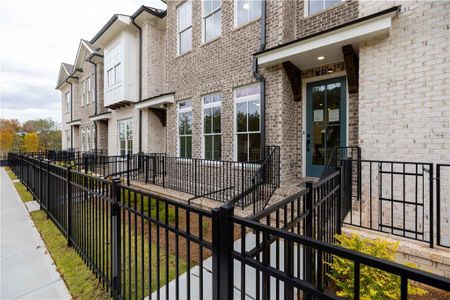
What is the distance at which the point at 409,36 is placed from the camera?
4.59 meters

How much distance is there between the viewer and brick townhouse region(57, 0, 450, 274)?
446 cm

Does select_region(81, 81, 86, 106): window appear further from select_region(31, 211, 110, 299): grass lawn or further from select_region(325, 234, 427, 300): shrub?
select_region(325, 234, 427, 300): shrub

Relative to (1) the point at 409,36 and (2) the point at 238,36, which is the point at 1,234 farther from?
(1) the point at 409,36

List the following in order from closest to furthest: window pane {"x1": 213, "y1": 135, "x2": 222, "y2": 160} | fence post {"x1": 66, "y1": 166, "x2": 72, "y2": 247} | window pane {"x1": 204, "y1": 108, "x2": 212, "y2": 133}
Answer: fence post {"x1": 66, "y1": 166, "x2": 72, "y2": 247}, window pane {"x1": 213, "y1": 135, "x2": 222, "y2": 160}, window pane {"x1": 204, "y1": 108, "x2": 212, "y2": 133}

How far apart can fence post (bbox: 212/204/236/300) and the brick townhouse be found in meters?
4.34

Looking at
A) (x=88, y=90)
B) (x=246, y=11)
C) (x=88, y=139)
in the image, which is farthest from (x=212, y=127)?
(x=88, y=90)

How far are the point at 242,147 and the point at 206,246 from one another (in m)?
5.78

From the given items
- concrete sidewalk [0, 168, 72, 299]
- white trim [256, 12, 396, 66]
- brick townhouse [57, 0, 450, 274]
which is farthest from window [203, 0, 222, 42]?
Answer: concrete sidewalk [0, 168, 72, 299]

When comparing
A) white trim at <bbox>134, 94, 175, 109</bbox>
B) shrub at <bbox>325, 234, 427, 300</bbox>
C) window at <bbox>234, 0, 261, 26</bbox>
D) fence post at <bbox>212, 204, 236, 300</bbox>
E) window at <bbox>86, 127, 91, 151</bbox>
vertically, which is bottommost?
shrub at <bbox>325, 234, 427, 300</bbox>

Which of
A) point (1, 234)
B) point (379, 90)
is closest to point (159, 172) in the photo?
point (1, 234)

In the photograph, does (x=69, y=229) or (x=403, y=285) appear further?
(x=69, y=229)

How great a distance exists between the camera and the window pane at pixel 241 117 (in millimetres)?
7371

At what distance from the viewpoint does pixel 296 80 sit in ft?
21.9

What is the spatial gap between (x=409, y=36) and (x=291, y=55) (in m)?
2.25
